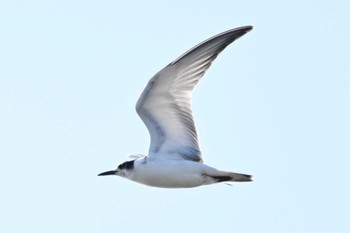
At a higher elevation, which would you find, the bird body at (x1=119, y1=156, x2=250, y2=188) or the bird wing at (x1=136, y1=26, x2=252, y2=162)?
the bird wing at (x1=136, y1=26, x2=252, y2=162)

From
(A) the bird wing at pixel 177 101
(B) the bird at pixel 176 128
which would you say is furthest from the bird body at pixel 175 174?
(A) the bird wing at pixel 177 101

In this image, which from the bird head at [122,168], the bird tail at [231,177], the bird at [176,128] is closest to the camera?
the bird tail at [231,177]

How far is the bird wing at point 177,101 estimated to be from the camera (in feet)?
53.8

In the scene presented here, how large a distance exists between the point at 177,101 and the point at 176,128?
0.42 metres

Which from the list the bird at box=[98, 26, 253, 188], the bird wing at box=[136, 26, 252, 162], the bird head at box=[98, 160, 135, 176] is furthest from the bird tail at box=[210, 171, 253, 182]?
the bird head at box=[98, 160, 135, 176]

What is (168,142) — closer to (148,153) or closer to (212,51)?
(148,153)

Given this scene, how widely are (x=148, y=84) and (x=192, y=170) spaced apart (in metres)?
1.49

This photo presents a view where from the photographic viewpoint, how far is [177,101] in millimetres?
16812

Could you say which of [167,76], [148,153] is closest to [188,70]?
[167,76]

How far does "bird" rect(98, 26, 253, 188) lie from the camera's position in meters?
16.0

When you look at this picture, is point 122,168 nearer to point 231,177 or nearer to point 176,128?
point 176,128

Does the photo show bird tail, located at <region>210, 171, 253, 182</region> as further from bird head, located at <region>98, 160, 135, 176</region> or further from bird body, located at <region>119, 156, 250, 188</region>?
bird head, located at <region>98, 160, 135, 176</region>

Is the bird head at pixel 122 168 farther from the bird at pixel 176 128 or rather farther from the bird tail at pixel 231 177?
the bird tail at pixel 231 177

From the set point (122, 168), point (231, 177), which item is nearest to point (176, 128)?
point (122, 168)
